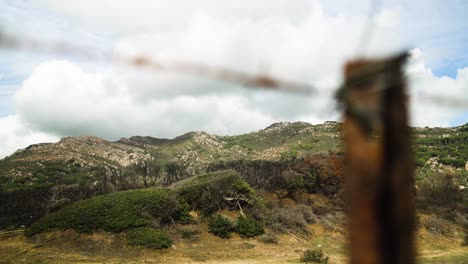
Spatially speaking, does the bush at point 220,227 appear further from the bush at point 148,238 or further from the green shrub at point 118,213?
the bush at point 148,238

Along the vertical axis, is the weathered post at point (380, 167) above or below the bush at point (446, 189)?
above

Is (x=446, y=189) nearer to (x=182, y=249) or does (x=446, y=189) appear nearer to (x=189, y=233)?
(x=189, y=233)

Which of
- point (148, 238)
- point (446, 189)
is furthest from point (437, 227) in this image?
point (148, 238)

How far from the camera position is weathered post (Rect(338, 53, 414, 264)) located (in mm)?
1018

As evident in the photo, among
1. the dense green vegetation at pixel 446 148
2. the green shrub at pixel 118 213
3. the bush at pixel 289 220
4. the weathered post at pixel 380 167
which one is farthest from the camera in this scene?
the dense green vegetation at pixel 446 148

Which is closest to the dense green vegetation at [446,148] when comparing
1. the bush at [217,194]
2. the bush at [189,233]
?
the bush at [217,194]

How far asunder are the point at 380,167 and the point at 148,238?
842 inches

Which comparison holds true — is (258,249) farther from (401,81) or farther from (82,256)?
(401,81)

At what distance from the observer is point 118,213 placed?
23.0 metres

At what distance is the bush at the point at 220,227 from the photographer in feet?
75.2

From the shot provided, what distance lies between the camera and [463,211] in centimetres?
3272

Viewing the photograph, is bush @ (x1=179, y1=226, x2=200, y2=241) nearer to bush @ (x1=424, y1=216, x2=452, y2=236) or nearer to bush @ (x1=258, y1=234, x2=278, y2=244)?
bush @ (x1=258, y1=234, x2=278, y2=244)

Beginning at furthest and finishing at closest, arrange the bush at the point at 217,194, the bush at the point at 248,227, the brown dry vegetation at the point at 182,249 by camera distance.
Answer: the bush at the point at 217,194, the bush at the point at 248,227, the brown dry vegetation at the point at 182,249

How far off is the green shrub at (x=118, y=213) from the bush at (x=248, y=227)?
3.44m
